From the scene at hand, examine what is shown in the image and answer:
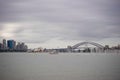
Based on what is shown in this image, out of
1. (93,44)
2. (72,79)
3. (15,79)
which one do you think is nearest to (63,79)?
(72,79)

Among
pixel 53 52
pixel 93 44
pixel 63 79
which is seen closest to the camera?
pixel 63 79

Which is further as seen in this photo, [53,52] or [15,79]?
[53,52]

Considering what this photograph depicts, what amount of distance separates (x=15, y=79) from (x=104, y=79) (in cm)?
416

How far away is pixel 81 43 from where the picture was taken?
78.7 metres

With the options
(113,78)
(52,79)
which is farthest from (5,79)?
(113,78)

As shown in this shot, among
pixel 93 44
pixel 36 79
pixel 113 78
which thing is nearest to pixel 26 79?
pixel 36 79

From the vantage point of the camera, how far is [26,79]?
438 inches

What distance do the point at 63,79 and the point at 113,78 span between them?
2.42 m

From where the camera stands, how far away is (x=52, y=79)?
36.6 ft

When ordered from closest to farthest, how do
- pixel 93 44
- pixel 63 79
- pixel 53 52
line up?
pixel 63 79, pixel 93 44, pixel 53 52

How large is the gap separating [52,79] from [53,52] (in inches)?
2964

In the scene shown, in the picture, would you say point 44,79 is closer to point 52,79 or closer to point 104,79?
point 52,79

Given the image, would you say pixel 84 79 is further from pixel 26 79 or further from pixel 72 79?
pixel 26 79

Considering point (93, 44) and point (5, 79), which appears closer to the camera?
point (5, 79)
